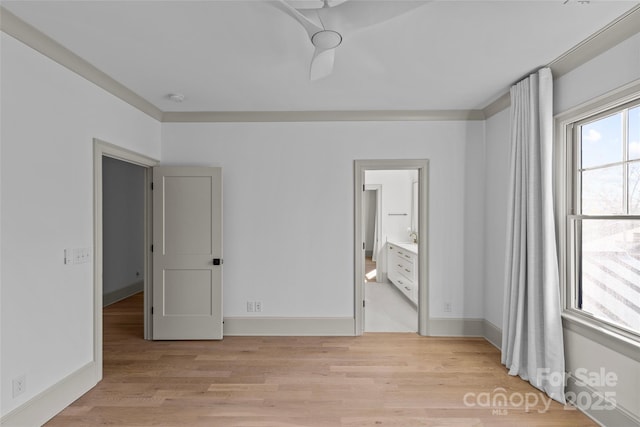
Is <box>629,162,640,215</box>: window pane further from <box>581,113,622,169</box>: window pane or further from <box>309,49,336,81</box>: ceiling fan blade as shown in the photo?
<box>309,49,336,81</box>: ceiling fan blade

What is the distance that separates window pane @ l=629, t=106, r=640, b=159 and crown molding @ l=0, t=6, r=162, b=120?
151 inches

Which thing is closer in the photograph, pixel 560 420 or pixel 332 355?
pixel 560 420

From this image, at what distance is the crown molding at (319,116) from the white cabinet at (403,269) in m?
2.03

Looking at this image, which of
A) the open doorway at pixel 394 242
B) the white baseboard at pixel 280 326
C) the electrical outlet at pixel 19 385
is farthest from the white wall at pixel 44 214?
the open doorway at pixel 394 242

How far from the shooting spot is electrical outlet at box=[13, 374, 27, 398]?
1.96 m

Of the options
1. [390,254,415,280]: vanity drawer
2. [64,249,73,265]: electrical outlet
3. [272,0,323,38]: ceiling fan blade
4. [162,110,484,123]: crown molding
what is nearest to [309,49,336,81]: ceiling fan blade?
[272,0,323,38]: ceiling fan blade

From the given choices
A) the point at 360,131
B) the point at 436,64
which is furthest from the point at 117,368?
the point at 436,64

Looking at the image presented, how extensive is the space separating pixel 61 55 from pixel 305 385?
305 centimetres

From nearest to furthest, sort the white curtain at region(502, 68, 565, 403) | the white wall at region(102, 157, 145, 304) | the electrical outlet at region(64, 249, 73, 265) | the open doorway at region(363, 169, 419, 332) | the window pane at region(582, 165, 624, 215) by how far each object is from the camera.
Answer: the window pane at region(582, 165, 624, 215) < the electrical outlet at region(64, 249, 73, 265) < the white curtain at region(502, 68, 565, 403) < the open doorway at region(363, 169, 419, 332) < the white wall at region(102, 157, 145, 304)

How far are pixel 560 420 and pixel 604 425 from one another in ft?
0.82

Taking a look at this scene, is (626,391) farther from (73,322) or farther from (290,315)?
(73,322)

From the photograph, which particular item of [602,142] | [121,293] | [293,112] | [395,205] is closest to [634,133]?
[602,142]

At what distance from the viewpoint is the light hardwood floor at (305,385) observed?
224cm

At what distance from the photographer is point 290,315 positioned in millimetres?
3746
